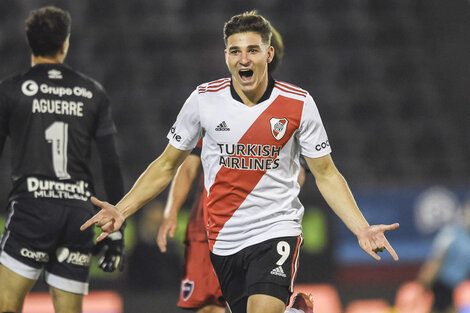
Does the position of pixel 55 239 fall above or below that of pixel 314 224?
above

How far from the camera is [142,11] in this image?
14.6m

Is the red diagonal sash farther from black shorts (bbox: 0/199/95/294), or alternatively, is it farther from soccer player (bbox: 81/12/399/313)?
black shorts (bbox: 0/199/95/294)

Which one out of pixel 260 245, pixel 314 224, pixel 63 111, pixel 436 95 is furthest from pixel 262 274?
pixel 436 95

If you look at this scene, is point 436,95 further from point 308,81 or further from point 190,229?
A: point 190,229

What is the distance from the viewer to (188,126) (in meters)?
4.45

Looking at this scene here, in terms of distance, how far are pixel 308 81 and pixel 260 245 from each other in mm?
9666

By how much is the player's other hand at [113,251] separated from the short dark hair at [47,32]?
121cm

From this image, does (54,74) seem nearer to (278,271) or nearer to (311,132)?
(311,132)

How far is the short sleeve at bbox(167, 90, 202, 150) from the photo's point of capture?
4430 mm

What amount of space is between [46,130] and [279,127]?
1.45 metres

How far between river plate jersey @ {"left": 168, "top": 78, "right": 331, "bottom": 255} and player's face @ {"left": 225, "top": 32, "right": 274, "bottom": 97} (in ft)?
0.50

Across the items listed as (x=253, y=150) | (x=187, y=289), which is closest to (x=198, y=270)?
(x=187, y=289)

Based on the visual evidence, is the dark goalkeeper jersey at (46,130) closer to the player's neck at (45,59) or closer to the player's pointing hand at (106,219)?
the player's neck at (45,59)

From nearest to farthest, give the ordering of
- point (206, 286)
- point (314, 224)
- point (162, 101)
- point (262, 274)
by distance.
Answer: point (262, 274), point (206, 286), point (314, 224), point (162, 101)
